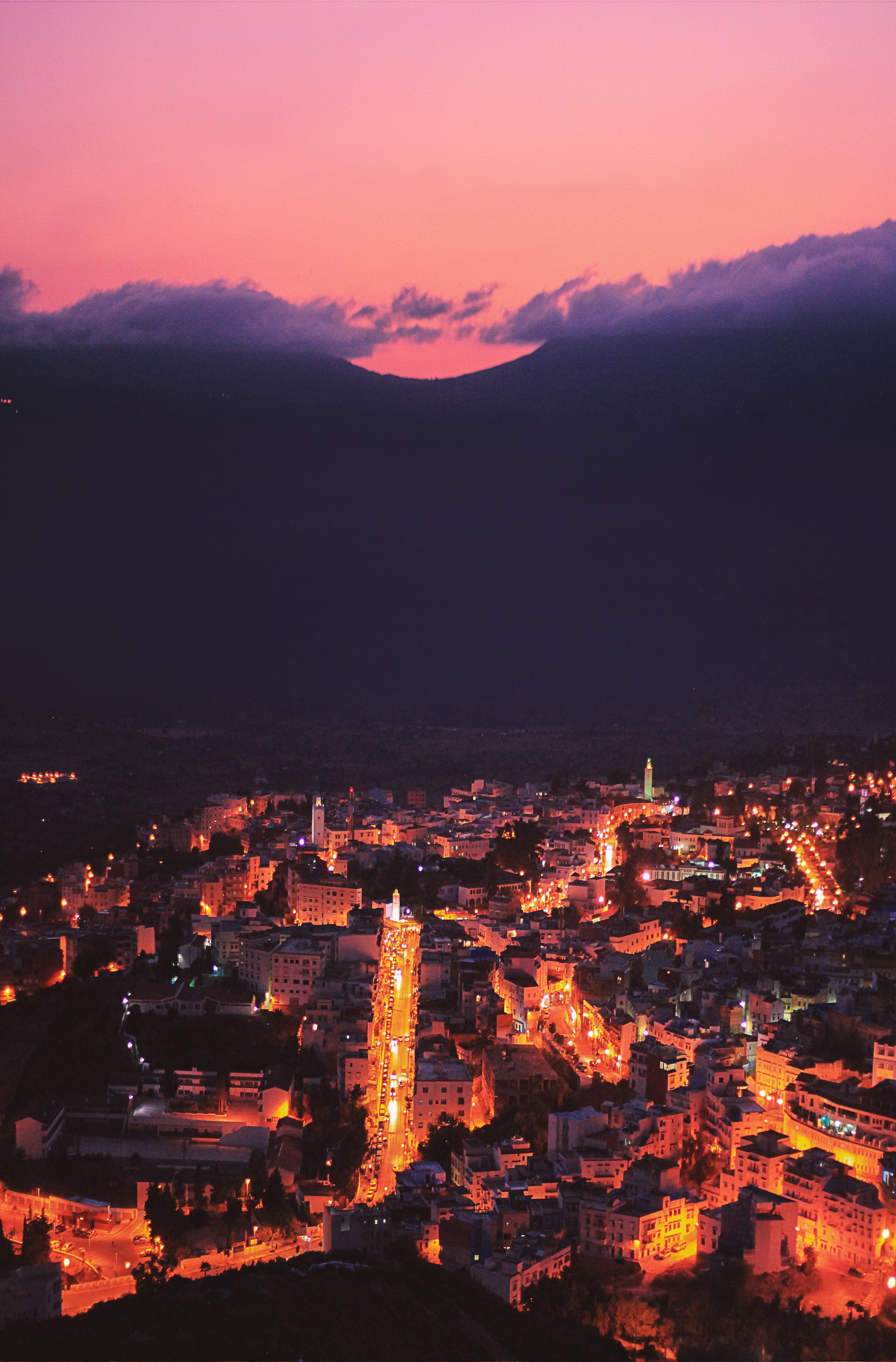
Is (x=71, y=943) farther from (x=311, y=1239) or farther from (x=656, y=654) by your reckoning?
(x=656, y=654)

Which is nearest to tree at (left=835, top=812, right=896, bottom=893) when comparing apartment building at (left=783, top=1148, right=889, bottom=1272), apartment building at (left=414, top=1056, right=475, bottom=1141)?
apartment building at (left=414, top=1056, right=475, bottom=1141)

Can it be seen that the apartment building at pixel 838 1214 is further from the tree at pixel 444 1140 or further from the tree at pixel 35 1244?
the tree at pixel 35 1244

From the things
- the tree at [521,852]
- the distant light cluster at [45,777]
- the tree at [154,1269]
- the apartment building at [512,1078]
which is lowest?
the distant light cluster at [45,777]

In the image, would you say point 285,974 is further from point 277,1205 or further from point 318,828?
point 318,828

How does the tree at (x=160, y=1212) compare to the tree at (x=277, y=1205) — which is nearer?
the tree at (x=160, y=1212)

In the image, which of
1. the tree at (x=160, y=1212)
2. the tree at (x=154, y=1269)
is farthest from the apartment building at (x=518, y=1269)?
the tree at (x=160, y=1212)

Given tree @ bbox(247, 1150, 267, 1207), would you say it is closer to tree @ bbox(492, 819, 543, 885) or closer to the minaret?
tree @ bbox(492, 819, 543, 885)

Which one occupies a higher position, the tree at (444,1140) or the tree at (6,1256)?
the tree at (6,1256)
